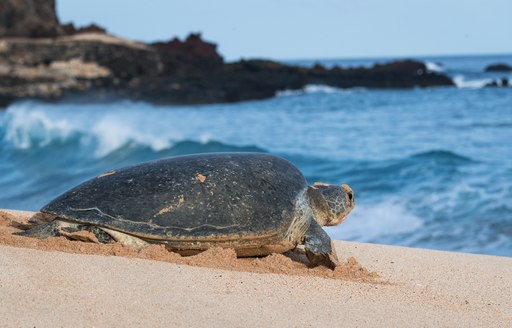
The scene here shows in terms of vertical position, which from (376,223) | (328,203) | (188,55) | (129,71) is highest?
(188,55)

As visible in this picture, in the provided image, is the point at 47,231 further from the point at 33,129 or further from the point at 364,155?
the point at 33,129

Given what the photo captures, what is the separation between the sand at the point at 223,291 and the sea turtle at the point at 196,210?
11 cm

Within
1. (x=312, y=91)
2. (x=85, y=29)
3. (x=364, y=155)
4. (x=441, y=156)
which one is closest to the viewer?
(x=441, y=156)

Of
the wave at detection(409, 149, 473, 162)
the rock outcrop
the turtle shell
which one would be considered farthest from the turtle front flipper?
the rock outcrop

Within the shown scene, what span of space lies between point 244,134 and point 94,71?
91.4 feet

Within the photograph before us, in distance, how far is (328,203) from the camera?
15.3 ft

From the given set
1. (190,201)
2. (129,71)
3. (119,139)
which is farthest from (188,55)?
(190,201)

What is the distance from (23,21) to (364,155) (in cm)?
4137

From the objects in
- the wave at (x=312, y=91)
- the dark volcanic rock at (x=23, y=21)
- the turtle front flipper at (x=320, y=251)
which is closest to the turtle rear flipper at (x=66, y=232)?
the turtle front flipper at (x=320, y=251)

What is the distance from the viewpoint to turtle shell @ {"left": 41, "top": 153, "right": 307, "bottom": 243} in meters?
3.97

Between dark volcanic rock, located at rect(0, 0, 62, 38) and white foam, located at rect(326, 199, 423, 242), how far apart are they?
146ft

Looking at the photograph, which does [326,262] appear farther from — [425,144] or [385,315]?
[425,144]

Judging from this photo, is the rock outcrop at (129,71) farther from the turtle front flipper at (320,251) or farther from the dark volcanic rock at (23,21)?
the turtle front flipper at (320,251)

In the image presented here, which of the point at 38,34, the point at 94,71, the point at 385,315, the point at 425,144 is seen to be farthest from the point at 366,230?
the point at 38,34
